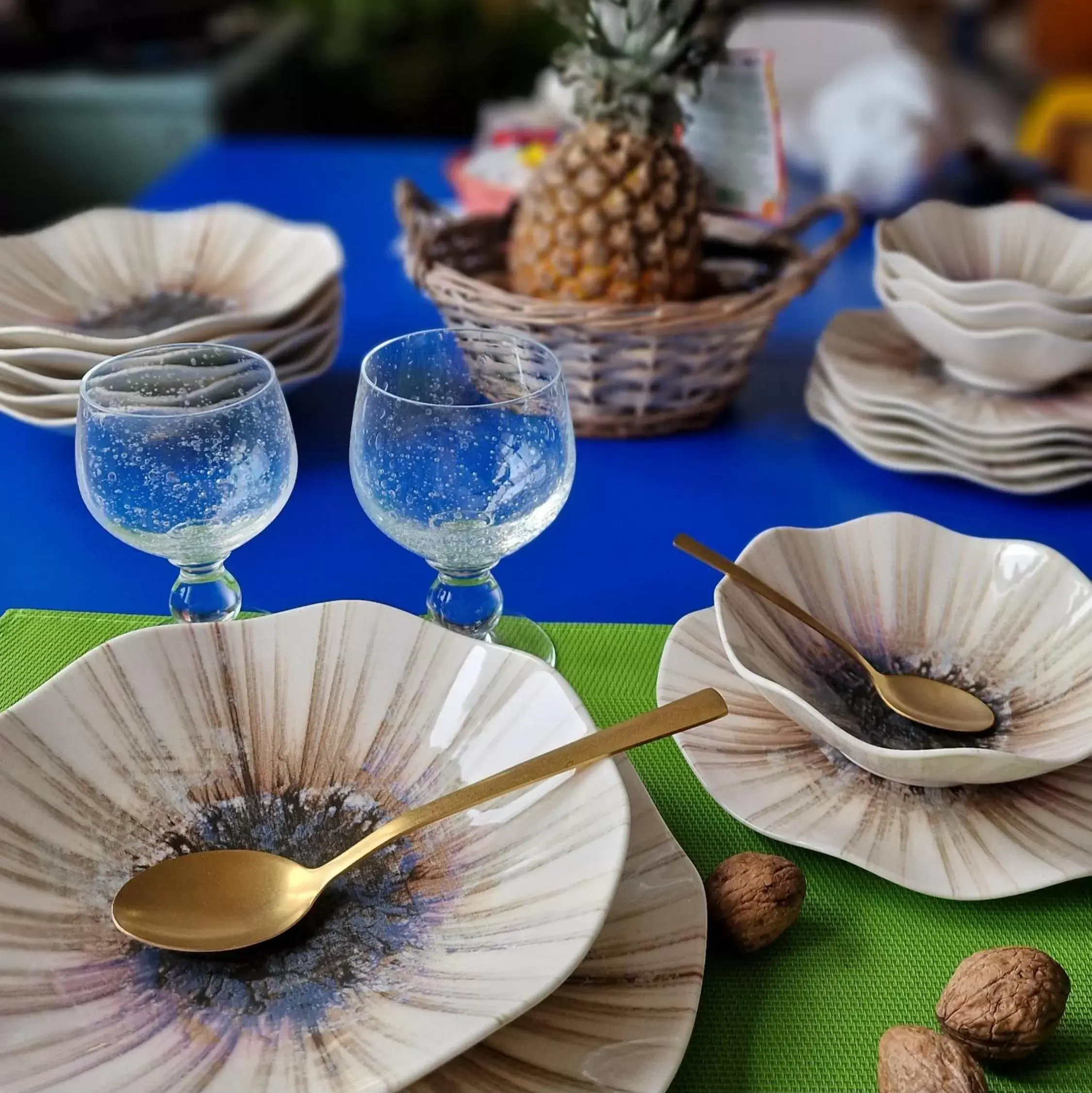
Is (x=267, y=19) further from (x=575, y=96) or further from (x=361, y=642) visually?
(x=361, y=642)

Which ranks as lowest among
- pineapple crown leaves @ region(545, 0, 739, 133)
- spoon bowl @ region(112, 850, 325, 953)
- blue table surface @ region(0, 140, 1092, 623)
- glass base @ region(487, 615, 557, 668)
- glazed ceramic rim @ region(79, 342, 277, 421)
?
blue table surface @ region(0, 140, 1092, 623)

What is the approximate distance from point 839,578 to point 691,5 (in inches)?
17.8

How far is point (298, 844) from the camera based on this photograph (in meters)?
0.50

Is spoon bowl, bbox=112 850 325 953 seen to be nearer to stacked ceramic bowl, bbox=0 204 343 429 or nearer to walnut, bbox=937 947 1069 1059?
walnut, bbox=937 947 1069 1059

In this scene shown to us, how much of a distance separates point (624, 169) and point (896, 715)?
468mm

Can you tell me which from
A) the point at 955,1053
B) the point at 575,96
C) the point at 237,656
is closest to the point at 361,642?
the point at 237,656

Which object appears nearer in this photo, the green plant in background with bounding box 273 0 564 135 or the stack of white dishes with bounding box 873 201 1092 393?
the stack of white dishes with bounding box 873 201 1092 393

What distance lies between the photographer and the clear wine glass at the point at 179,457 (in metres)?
0.58

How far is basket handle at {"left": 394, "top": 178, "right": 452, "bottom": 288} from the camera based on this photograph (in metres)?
0.89

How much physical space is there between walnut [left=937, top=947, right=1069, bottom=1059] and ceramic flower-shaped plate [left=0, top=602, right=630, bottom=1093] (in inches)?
5.6

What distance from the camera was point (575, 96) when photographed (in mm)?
915

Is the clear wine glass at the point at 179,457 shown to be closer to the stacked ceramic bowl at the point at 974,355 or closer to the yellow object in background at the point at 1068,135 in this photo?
the stacked ceramic bowl at the point at 974,355

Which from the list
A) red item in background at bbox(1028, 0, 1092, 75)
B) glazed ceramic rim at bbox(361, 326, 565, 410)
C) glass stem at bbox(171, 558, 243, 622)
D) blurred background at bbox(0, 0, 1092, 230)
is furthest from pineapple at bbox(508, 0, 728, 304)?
red item in background at bbox(1028, 0, 1092, 75)

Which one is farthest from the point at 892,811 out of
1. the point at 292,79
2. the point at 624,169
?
the point at 292,79
